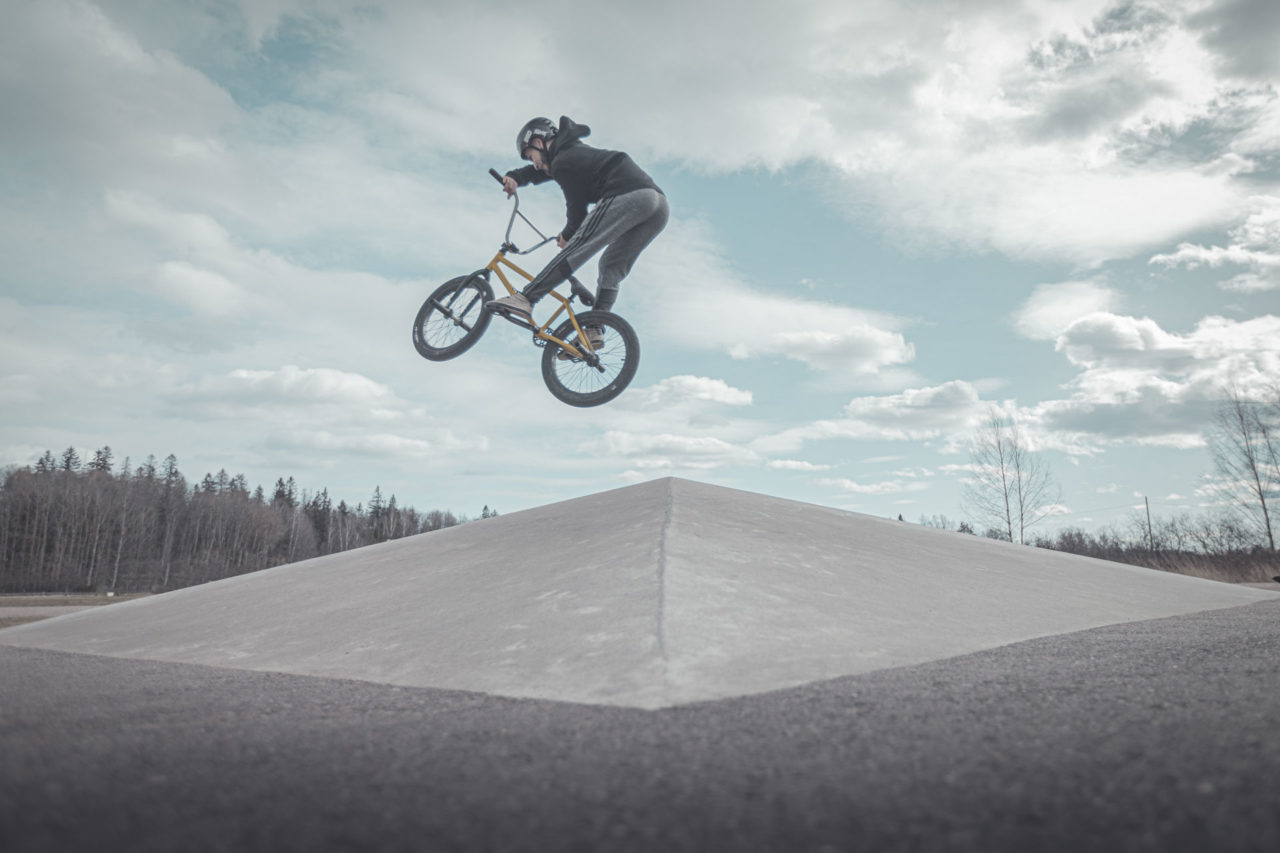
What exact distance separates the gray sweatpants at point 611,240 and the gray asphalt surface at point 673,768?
4.10m

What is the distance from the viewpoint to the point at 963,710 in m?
3.36

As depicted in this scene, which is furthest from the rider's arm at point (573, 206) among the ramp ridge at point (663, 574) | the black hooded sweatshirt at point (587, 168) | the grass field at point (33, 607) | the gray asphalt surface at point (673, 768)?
the grass field at point (33, 607)

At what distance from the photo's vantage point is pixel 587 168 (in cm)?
682

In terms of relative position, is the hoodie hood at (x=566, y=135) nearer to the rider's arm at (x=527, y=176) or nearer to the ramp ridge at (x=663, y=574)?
the rider's arm at (x=527, y=176)

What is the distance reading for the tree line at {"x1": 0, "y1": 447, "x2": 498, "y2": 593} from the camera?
51.6m

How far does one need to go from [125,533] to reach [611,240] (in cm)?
6231

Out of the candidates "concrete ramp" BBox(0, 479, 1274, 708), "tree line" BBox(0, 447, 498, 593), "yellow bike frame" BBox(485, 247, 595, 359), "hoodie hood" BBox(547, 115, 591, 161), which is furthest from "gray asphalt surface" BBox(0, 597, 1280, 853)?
"tree line" BBox(0, 447, 498, 593)

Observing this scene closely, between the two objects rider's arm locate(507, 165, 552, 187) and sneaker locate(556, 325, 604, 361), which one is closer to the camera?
sneaker locate(556, 325, 604, 361)

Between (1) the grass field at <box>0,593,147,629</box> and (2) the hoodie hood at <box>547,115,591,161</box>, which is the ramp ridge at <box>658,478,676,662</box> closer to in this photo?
(2) the hoodie hood at <box>547,115,591,161</box>

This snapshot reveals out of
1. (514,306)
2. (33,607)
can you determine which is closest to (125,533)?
(33,607)

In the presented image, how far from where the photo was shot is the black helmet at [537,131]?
686 cm

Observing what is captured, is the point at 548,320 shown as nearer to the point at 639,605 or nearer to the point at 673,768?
the point at 639,605

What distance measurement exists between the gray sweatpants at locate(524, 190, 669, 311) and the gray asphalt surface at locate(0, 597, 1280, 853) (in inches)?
162

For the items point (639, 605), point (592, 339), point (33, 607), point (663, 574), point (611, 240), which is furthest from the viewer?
point (33, 607)
